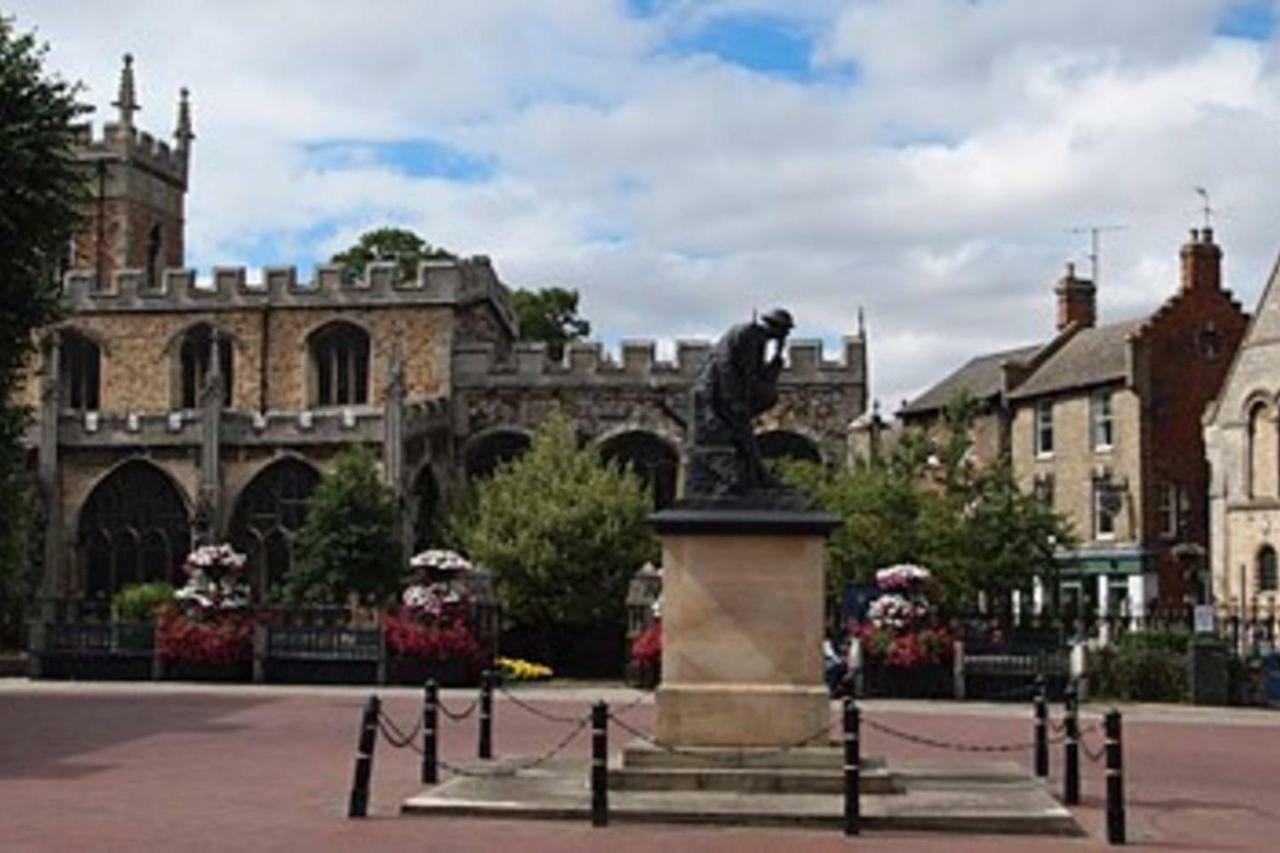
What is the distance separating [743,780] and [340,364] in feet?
133

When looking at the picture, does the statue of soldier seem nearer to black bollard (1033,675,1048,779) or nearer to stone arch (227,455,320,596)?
black bollard (1033,675,1048,779)

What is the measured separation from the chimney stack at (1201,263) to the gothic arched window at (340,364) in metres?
22.6

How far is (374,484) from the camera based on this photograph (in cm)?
4575

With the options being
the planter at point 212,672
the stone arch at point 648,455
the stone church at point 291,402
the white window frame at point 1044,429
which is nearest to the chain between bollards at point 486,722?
the planter at point 212,672

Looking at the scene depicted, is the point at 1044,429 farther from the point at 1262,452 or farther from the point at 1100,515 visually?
the point at 1262,452

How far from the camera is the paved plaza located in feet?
45.9

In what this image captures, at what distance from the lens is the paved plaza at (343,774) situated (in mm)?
14000

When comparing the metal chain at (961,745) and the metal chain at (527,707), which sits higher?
the metal chain at (961,745)

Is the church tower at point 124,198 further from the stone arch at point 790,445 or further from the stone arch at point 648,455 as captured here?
the stone arch at point 790,445

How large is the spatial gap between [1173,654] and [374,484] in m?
19.5

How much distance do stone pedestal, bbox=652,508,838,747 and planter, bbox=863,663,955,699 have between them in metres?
17.0

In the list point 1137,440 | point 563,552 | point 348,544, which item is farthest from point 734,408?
point 1137,440

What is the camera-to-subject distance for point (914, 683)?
33.5 meters

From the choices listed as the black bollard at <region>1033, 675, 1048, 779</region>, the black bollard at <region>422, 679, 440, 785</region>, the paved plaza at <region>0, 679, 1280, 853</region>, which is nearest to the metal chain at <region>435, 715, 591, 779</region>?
the black bollard at <region>422, 679, 440, 785</region>
